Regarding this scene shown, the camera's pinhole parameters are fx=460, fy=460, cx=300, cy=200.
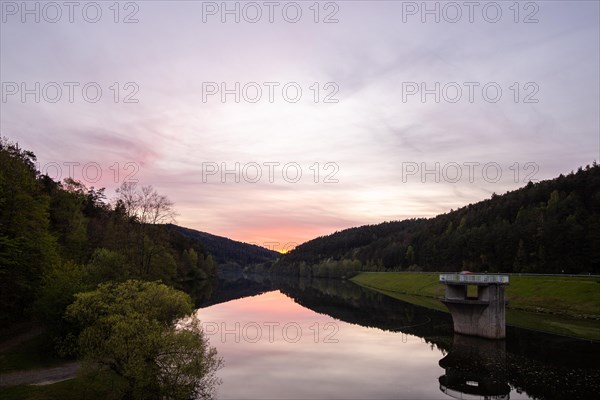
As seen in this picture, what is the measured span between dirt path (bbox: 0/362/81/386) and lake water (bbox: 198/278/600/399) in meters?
11.1

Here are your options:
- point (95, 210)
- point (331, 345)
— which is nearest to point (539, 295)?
point (331, 345)

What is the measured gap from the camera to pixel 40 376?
3219 cm

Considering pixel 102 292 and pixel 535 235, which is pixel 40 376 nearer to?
pixel 102 292

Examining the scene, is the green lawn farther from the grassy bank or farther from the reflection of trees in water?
the grassy bank

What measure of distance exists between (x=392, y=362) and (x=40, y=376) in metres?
30.3

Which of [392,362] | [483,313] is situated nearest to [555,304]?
[483,313]

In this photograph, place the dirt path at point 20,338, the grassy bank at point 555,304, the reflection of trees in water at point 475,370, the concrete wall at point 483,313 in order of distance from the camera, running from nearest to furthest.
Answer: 1. the reflection of trees in water at point 475,370
2. the dirt path at point 20,338
3. the concrete wall at point 483,313
4. the grassy bank at point 555,304

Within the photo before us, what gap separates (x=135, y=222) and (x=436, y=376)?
4656 centimetres

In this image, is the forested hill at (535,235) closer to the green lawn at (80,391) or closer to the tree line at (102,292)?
the tree line at (102,292)

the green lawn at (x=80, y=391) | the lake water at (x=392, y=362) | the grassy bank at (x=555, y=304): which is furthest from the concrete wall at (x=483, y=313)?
the green lawn at (x=80, y=391)

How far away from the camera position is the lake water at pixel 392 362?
34.7 m

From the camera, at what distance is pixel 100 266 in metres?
51.2

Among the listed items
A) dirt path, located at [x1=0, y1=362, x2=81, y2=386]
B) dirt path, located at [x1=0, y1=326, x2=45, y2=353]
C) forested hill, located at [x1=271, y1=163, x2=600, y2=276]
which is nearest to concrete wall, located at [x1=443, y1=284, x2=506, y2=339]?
dirt path, located at [x1=0, y1=362, x2=81, y2=386]

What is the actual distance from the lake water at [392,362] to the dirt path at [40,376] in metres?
11.1
